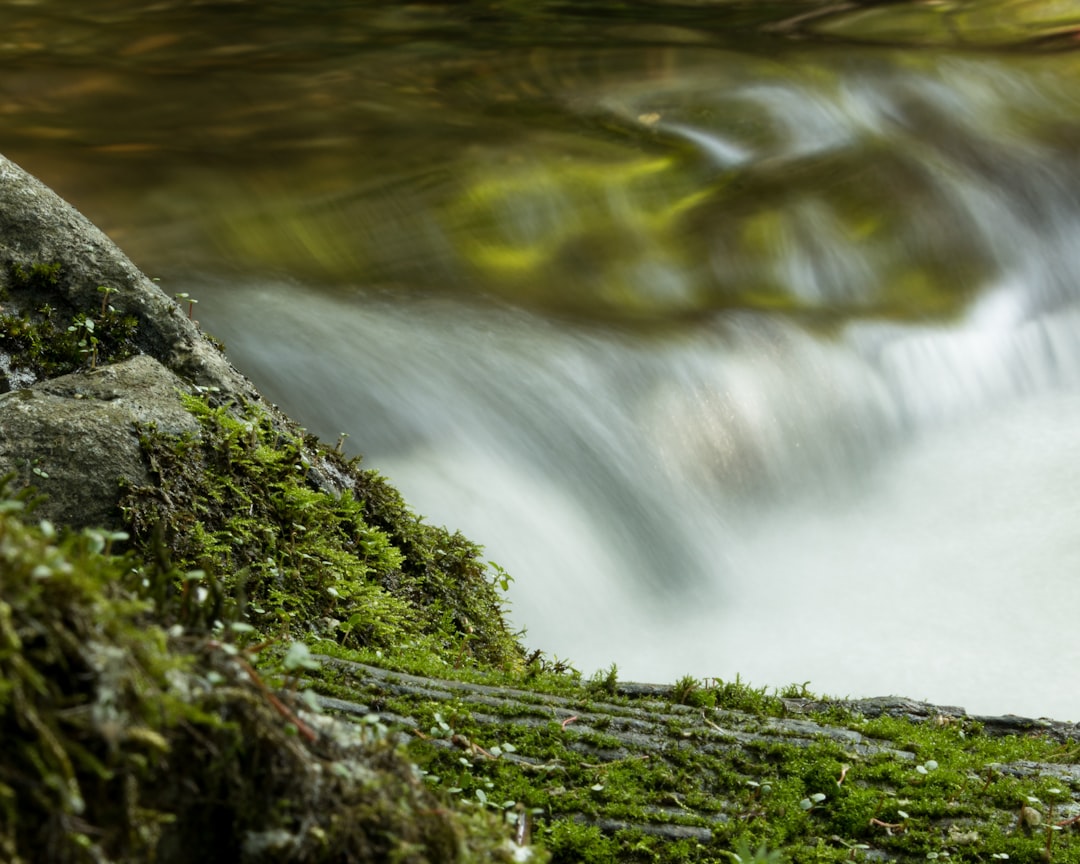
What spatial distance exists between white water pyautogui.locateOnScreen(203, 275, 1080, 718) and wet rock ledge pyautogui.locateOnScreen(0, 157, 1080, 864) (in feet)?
8.45

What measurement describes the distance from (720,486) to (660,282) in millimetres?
2331

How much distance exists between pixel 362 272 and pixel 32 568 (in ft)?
28.5

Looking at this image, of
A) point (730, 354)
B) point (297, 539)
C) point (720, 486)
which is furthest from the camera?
point (730, 354)

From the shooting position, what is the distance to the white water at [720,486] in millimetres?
8023

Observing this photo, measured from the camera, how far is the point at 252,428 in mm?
4664

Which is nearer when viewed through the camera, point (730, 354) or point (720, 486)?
point (720, 486)

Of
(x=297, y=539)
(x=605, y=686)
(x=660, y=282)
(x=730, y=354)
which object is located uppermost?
(x=660, y=282)

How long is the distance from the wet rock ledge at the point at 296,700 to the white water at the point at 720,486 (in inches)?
101

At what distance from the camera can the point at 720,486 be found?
947 centimetres

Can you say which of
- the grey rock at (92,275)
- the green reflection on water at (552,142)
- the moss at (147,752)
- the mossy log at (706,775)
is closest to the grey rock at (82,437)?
the grey rock at (92,275)

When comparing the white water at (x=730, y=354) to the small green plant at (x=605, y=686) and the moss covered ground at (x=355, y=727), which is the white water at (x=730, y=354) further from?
the small green plant at (x=605, y=686)

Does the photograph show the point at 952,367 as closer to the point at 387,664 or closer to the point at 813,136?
the point at 813,136

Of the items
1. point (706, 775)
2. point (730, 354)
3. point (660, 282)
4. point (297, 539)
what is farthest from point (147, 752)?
point (660, 282)

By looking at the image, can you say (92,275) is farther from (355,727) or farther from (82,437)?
(355,727)
